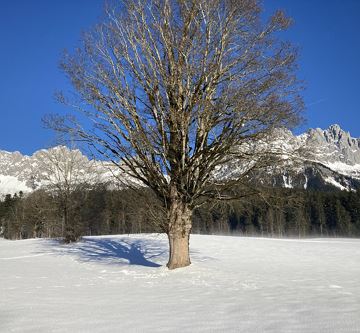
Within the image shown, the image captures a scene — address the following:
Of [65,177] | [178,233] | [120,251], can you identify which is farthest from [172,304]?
[65,177]

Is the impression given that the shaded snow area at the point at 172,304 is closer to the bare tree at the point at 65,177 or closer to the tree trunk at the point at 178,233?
the tree trunk at the point at 178,233

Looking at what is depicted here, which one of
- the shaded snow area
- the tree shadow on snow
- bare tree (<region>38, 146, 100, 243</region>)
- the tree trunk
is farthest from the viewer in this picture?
bare tree (<region>38, 146, 100, 243</region>)

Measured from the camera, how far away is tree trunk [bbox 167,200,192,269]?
38.3ft

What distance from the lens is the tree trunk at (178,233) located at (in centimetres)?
1167

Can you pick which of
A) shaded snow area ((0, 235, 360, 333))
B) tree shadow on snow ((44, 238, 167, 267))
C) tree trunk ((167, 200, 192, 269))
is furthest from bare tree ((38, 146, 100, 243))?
tree trunk ((167, 200, 192, 269))

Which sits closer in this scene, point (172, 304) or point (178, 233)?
point (172, 304)

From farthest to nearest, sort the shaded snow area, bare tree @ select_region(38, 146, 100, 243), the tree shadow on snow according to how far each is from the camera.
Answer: bare tree @ select_region(38, 146, 100, 243), the tree shadow on snow, the shaded snow area

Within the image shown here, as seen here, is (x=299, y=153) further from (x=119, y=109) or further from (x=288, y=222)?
(x=288, y=222)

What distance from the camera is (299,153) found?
11367mm

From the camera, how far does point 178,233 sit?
11.7 m

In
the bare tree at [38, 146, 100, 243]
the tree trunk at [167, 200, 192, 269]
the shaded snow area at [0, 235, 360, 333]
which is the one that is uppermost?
the bare tree at [38, 146, 100, 243]

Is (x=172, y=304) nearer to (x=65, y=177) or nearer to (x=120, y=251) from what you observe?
(x=120, y=251)

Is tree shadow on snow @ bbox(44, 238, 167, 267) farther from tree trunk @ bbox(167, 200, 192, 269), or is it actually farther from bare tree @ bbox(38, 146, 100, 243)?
tree trunk @ bbox(167, 200, 192, 269)

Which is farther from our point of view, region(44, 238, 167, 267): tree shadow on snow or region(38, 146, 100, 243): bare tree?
region(38, 146, 100, 243): bare tree
